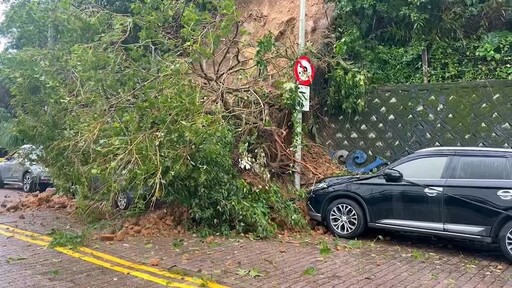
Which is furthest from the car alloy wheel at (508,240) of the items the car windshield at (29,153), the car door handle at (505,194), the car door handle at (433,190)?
the car windshield at (29,153)

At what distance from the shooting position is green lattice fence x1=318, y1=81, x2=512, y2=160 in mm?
9820

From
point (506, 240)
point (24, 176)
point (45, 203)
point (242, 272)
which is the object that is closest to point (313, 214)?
point (242, 272)

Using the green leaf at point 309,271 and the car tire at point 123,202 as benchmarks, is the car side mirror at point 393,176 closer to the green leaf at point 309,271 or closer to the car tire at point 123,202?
the green leaf at point 309,271

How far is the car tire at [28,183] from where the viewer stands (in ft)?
50.1

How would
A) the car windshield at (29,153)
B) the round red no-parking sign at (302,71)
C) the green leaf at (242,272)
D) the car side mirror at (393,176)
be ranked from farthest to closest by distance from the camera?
the car windshield at (29,153) < the round red no-parking sign at (302,71) < the car side mirror at (393,176) < the green leaf at (242,272)

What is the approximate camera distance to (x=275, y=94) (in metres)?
9.84

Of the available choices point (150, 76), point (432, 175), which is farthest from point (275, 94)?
point (432, 175)

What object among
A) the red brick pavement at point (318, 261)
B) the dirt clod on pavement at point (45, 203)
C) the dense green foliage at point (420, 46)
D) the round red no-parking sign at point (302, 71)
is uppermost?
the dense green foliage at point (420, 46)

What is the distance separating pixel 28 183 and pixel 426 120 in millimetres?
11820

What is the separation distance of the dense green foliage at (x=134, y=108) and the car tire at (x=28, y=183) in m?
5.16

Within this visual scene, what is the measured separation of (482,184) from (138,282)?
5.02m

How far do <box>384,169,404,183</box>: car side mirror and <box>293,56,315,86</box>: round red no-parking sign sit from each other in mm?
2391

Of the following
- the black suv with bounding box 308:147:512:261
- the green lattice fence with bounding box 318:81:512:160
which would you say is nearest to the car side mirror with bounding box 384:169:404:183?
the black suv with bounding box 308:147:512:261

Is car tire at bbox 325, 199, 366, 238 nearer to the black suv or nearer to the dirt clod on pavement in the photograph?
the black suv
